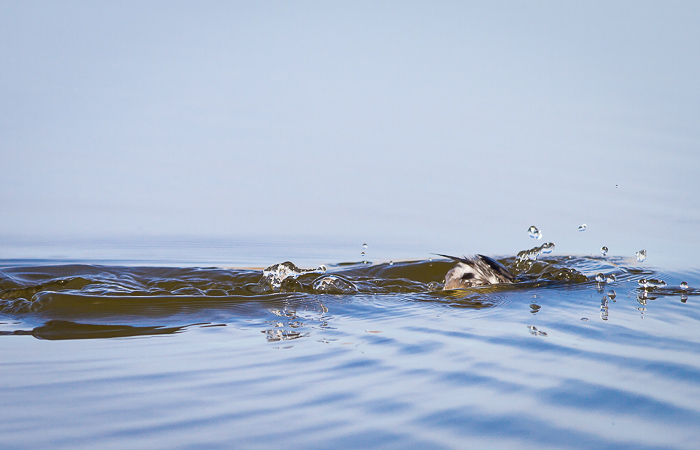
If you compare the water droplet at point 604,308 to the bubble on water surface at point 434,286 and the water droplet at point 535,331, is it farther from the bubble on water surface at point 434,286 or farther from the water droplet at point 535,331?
the bubble on water surface at point 434,286

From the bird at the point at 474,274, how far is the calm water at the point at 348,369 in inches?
18.3

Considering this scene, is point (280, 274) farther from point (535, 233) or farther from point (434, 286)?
point (535, 233)

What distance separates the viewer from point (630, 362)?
303cm

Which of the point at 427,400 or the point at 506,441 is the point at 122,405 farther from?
the point at 506,441

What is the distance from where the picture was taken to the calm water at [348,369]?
2066 millimetres

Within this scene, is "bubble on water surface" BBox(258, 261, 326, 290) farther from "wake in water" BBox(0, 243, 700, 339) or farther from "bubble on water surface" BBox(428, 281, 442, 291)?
"bubble on water surface" BBox(428, 281, 442, 291)

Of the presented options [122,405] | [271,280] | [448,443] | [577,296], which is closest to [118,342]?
[122,405]

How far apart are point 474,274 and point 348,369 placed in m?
3.55

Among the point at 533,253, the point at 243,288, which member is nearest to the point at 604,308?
the point at 533,253

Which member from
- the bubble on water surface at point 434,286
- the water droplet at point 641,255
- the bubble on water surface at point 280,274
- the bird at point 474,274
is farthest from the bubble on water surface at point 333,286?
the water droplet at point 641,255

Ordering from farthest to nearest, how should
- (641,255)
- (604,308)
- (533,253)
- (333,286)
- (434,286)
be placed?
(533,253), (641,255), (434,286), (333,286), (604,308)

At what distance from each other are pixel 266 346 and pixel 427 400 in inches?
48.4

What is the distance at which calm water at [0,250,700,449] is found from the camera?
2.07m

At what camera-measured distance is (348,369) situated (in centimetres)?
287
